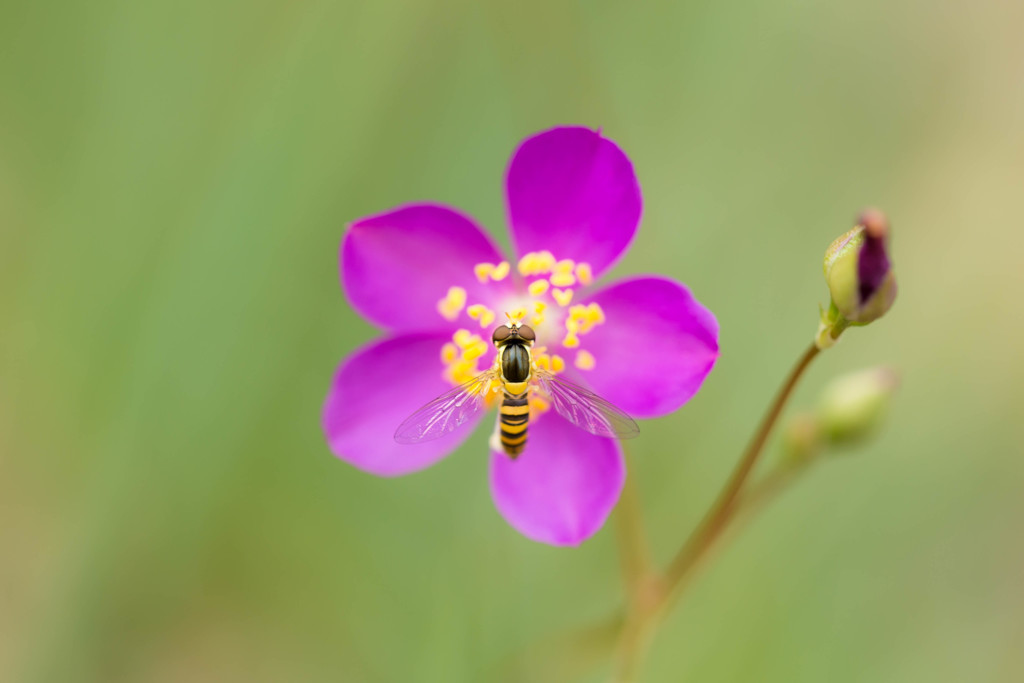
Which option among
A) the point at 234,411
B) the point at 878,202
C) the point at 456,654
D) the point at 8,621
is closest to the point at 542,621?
the point at 456,654

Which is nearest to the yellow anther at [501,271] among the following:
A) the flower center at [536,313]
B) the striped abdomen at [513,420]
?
the flower center at [536,313]

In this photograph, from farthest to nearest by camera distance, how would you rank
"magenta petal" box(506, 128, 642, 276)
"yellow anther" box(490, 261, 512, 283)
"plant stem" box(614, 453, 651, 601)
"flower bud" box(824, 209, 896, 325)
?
1. "plant stem" box(614, 453, 651, 601)
2. "yellow anther" box(490, 261, 512, 283)
3. "magenta petal" box(506, 128, 642, 276)
4. "flower bud" box(824, 209, 896, 325)

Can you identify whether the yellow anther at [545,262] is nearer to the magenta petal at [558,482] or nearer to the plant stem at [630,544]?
the magenta petal at [558,482]

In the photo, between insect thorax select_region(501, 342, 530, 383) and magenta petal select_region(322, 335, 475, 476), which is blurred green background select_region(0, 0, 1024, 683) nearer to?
magenta petal select_region(322, 335, 475, 476)

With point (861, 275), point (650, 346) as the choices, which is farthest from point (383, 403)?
point (861, 275)

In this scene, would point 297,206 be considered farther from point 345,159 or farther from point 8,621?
point 8,621

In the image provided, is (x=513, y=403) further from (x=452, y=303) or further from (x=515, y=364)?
(x=452, y=303)

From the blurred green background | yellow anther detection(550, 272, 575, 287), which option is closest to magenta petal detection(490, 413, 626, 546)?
yellow anther detection(550, 272, 575, 287)
